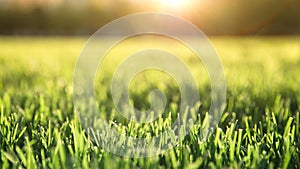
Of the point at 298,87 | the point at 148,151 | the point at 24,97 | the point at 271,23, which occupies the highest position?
the point at 271,23

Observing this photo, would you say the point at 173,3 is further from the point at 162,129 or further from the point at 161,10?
the point at 162,129

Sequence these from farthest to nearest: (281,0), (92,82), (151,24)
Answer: (151,24) < (281,0) < (92,82)

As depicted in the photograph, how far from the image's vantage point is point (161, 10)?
21922 mm

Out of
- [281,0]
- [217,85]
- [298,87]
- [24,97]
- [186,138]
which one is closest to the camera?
[186,138]

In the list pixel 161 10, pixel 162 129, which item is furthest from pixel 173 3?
pixel 162 129

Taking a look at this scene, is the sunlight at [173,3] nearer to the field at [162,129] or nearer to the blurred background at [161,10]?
the blurred background at [161,10]

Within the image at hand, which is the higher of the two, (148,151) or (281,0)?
(281,0)

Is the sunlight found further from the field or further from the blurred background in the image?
the field

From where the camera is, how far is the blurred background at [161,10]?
71.3 ft

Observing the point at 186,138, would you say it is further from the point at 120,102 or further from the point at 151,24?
the point at 151,24

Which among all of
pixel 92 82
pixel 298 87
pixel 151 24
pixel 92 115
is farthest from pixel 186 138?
pixel 151 24

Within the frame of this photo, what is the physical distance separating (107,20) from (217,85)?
24296 millimetres

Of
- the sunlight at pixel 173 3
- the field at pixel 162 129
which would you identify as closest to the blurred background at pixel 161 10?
the sunlight at pixel 173 3

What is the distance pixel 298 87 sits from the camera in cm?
244
